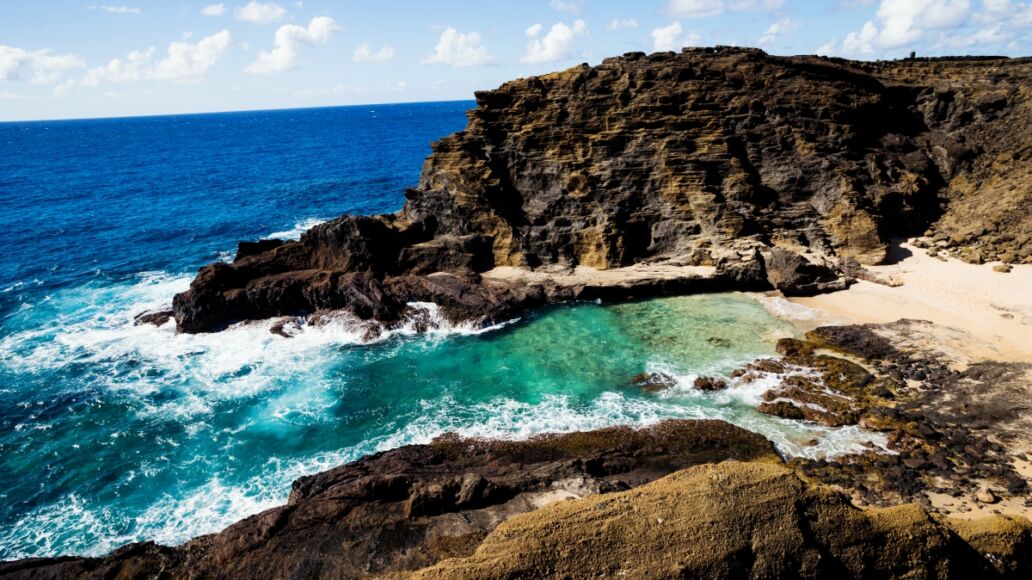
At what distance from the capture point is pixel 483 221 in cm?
4062

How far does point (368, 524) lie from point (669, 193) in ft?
104

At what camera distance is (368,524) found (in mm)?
14898

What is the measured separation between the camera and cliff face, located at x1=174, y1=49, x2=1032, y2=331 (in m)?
36.7

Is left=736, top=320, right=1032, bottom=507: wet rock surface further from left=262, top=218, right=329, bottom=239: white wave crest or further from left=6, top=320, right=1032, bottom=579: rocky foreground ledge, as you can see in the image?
left=262, top=218, right=329, bottom=239: white wave crest

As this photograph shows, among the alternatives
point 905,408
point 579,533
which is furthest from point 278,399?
point 905,408

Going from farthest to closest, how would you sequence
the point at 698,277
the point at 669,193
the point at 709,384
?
the point at 669,193, the point at 698,277, the point at 709,384

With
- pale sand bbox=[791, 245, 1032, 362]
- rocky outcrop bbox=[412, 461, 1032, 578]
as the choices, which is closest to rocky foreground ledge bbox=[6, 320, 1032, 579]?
rocky outcrop bbox=[412, 461, 1032, 578]

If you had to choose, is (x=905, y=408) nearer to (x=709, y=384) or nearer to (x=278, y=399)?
(x=709, y=384)

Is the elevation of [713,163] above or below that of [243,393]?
above

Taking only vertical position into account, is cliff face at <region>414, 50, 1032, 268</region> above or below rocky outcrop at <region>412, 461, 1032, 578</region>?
above

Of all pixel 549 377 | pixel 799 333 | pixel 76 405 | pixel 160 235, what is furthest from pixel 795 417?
pixel 160 235

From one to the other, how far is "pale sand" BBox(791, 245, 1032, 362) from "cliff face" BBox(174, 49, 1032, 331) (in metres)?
1.77

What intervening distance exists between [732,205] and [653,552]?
32752mm

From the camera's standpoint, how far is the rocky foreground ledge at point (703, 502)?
1090cm
